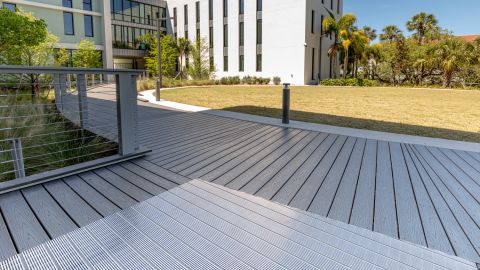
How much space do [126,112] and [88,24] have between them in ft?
98.3

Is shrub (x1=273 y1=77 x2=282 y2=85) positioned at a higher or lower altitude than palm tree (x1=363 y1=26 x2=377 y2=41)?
lower

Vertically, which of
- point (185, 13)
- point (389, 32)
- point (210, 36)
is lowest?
point (210, 36)

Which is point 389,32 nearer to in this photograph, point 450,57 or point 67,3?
point 450,57

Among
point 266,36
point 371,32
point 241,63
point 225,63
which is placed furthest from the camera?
point 371,32

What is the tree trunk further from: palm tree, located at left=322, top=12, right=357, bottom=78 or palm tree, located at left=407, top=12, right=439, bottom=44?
palm tree, located at left=407, top=12, right=439, bottom=44

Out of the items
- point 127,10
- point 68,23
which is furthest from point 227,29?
point 68,23

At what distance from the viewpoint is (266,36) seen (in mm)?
27812

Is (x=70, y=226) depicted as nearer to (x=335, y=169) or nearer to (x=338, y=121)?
(x=335, y=169)

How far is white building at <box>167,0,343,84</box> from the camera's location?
86.2 ft

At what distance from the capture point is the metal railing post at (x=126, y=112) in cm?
372

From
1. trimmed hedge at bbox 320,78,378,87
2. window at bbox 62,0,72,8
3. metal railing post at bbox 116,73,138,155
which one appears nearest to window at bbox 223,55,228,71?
trimmed hedge at bbox 320,78,378,87

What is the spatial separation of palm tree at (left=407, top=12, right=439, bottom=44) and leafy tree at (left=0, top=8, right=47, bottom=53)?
38907 mm

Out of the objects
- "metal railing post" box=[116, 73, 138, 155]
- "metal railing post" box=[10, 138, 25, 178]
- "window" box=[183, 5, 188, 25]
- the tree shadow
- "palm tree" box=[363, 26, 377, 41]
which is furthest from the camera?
"palm tree" box=[363, 26, 377, 41]

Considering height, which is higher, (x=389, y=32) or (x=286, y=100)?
(x=389, y=32)
